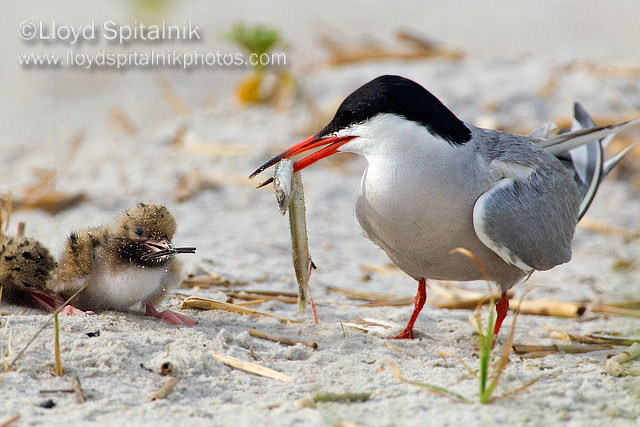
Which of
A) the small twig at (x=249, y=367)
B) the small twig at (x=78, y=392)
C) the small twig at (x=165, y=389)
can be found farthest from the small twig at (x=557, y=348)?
the small twig at (x=78, y=392)

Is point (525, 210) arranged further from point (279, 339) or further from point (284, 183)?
point (279, 339)

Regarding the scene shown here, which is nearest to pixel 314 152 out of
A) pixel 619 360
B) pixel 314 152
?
pixel 314 152

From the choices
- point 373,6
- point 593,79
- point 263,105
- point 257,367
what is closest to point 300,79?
point 263,105

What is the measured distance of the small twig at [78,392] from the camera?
2.55m

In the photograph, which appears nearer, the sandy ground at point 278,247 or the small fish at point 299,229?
the sandy ground at point 278,247

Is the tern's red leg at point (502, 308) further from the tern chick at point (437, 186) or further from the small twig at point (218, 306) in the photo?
the small twig at point (218, 306)

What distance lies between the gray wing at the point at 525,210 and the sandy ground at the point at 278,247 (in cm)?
48

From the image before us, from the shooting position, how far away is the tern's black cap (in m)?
3.30

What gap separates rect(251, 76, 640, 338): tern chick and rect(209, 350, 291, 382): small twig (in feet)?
2.76

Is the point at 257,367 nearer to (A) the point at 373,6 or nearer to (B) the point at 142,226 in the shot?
(B) the point at 142,226

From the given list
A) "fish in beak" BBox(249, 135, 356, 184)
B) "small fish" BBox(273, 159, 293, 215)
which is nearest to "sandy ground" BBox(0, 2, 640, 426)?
"small fish" BBox(273, 159, 293, 215)

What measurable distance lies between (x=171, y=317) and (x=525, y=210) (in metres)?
1.68

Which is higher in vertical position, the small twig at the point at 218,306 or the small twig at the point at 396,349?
the small twig at the point at 218,306

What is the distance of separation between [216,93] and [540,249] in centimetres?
671
